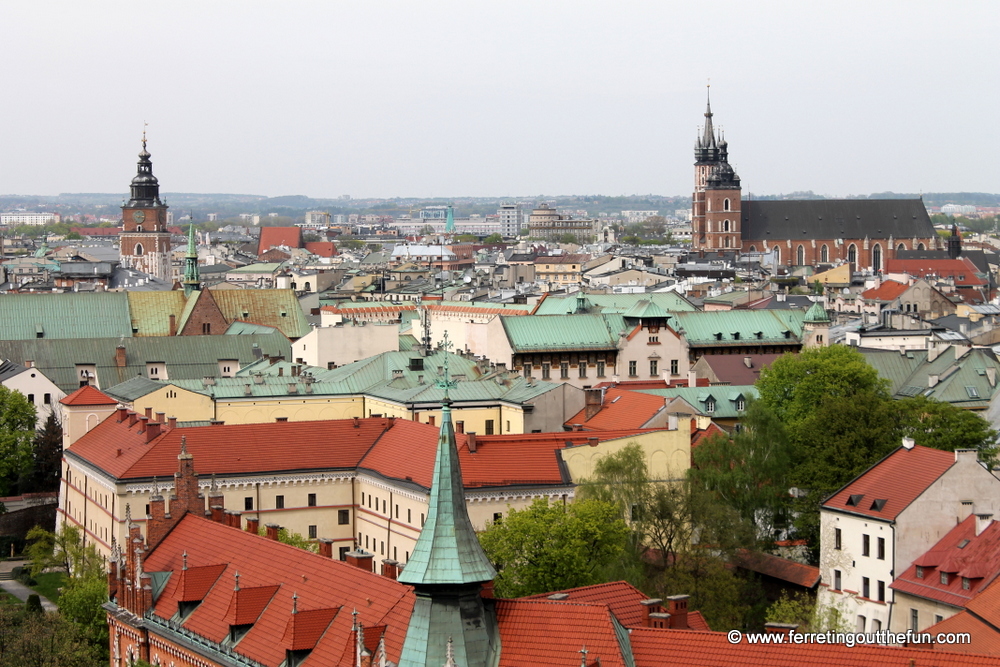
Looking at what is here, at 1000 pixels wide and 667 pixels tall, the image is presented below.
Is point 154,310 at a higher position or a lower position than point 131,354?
higher

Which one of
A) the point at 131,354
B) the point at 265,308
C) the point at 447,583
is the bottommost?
the point at 131,354

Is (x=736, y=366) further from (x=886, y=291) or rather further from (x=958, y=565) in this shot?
(x=886, y=291)

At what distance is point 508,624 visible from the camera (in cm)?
3394

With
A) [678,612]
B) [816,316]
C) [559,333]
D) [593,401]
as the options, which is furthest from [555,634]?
[816,316]

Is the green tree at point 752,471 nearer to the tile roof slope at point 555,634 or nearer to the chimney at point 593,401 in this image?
the chimney at point 593,401

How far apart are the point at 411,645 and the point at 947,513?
3046cm

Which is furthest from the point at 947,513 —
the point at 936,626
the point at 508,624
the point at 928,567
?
the point at 508,624

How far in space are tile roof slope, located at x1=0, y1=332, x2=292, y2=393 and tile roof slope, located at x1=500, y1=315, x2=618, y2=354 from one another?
17.3 metres

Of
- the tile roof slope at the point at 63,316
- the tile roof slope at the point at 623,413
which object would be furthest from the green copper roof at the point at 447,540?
the tile roof slope at the point at 63,316

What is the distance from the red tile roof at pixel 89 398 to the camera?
295 feet

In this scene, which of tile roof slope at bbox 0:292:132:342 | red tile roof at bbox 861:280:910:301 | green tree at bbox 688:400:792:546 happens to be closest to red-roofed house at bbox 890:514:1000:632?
green tree at bbox 688:400:792:546

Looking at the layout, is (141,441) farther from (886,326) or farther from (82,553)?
(886,326)

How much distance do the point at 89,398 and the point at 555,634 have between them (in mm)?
60185

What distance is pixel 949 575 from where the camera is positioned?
54.4m
